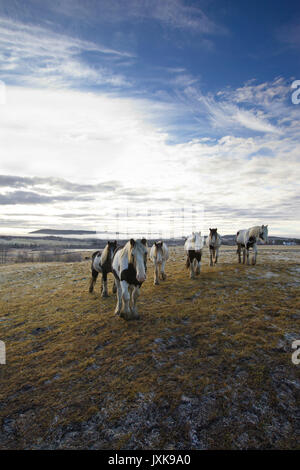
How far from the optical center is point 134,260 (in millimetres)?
8016

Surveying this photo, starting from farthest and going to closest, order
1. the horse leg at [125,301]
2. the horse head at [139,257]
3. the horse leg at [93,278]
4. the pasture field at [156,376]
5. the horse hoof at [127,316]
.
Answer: the horse leg at [93,278], the horse hoof at [127,316], the horse leg at [125,301], the horse head at [139,257], the pasture field at [156,376]

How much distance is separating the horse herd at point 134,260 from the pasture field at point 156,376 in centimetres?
109

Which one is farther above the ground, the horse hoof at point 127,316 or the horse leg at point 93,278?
the horse leg at point 93,278

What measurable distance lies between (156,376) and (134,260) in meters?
3.63

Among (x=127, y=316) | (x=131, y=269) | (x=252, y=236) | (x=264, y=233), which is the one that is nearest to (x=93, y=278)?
(x=127, y=316)

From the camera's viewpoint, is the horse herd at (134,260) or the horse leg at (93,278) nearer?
the horse herd at (134,260)

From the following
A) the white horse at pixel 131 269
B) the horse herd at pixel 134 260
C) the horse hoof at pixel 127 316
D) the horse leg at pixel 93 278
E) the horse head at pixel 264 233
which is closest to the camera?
the white horse at pixel 131 269

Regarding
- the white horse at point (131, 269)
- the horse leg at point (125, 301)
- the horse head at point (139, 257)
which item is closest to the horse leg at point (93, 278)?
the white horse at point (131, 269)

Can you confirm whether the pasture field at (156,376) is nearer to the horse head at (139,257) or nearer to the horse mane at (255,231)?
the horse head at (139,257)

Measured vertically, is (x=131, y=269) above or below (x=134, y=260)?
below

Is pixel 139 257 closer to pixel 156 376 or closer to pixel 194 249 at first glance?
pixel 156 376

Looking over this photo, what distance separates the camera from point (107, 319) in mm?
9391

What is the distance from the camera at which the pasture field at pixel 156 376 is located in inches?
172

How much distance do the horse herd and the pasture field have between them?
1.09m
